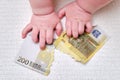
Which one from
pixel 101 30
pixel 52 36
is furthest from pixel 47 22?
pixel 101 30

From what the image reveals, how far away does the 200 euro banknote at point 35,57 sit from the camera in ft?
2.59

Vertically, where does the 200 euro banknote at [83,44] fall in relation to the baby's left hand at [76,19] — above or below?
below

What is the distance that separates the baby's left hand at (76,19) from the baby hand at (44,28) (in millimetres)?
32

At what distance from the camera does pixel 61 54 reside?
2.64ft

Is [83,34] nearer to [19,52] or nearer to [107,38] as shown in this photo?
[107,38]

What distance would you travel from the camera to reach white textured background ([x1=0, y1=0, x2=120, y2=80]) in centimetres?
79

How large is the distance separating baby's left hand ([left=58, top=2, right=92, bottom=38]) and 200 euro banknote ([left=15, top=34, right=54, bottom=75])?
82 millimetres

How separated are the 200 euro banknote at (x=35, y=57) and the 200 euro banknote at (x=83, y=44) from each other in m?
0.04

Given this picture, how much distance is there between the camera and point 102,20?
85cm

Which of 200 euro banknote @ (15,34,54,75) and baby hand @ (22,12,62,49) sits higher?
baby hand @ (22,12,62,49)

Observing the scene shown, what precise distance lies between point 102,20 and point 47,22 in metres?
0.18

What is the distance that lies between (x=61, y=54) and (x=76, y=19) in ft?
0.38

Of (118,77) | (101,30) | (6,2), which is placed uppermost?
(6,2)

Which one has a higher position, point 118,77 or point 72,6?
point 72,6
